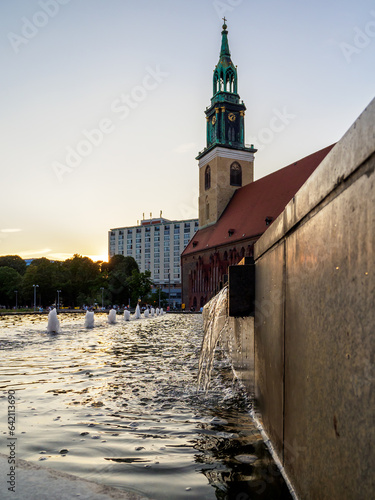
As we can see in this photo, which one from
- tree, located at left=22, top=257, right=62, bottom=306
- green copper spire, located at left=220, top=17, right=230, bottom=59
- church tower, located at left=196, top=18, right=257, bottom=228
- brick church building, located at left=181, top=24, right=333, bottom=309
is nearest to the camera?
brick church building, located at left=181, top=24, right=333, bottom=309

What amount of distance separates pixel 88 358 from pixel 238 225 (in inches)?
2008

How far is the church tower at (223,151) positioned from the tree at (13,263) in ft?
191

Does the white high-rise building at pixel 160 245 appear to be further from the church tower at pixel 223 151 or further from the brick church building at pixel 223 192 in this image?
the church tower at pixel 223 151

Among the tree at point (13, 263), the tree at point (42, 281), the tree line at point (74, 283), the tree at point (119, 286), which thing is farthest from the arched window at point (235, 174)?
the tree at point (13, 263)

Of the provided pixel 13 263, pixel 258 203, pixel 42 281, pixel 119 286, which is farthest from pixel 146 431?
pixel 13 263

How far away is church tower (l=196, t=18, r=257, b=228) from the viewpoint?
6969 centimetres

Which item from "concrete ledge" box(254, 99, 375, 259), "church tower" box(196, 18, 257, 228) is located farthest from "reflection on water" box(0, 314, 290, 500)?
"church tower" box(196, 18, 257, 228)

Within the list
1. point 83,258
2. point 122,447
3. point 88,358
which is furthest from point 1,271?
point 122,447

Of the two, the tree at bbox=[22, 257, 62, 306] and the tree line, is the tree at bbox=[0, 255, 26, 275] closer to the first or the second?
the tree line

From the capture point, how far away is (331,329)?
6.95 feet

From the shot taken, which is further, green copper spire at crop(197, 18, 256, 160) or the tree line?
the tree line

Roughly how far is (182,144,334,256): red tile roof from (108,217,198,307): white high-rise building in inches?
2741

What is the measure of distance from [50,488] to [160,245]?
14793 centimetres

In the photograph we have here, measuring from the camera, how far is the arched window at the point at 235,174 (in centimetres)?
7056
